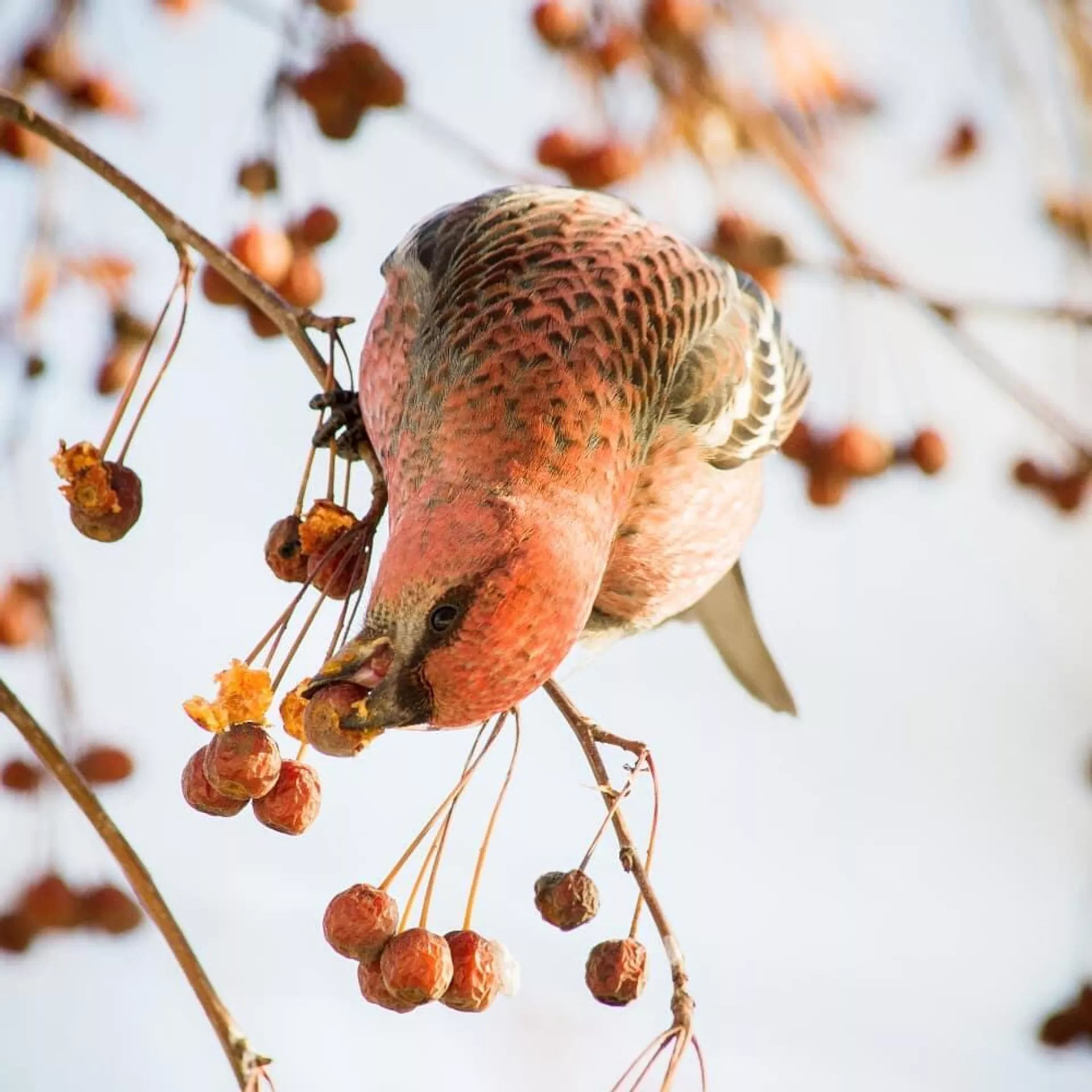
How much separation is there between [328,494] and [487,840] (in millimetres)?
501

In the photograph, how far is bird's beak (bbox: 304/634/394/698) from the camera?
1.80m

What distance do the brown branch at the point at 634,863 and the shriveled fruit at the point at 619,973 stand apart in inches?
3.9

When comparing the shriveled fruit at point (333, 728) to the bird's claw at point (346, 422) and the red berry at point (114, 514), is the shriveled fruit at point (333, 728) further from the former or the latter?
the bird's claw at point (346, 422)

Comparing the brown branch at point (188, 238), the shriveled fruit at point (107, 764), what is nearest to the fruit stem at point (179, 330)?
the brown branch at point (188, 238)

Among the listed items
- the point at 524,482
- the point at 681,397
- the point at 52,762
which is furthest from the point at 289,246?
the point at 52,762

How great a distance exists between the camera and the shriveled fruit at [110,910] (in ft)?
9.95

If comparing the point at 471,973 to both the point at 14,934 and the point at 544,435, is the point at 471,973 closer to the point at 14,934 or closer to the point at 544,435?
the point at 544,435

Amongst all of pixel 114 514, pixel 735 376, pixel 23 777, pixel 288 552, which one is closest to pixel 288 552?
pixel 288 552

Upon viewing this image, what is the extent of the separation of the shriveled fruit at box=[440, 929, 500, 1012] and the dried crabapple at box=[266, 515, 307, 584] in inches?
19.7

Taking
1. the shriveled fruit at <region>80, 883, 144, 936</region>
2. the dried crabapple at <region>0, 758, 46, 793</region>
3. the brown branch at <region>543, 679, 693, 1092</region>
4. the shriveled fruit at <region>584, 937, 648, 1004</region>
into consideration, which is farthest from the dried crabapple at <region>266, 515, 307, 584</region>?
the dried crabapple at <region>0, 758, 46, 793</region>

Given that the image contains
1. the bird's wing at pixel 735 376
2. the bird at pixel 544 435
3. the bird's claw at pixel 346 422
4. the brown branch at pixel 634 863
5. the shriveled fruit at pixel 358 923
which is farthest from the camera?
the bird's wing at pixel 735 376

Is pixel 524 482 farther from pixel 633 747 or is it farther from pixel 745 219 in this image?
pixel 745 219

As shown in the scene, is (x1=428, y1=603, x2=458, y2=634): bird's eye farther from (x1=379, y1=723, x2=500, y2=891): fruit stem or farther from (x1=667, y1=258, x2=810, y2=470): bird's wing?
(x1=667, y1=258, x2=810, y2=470): bird's wing

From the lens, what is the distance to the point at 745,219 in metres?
2.92
